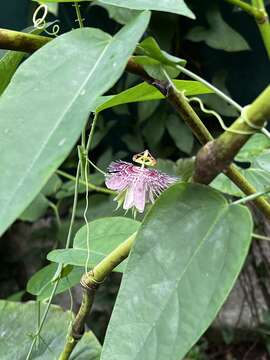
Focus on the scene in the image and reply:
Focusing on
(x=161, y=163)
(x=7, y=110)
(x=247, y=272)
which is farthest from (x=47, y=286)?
(x=247, y=272)

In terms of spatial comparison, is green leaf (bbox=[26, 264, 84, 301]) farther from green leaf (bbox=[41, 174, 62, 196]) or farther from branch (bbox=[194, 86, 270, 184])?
green leaf (bbox=[41, 174, 62, 196])

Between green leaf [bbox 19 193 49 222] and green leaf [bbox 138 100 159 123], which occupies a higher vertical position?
green leaf [bbox 138 100 159 123]

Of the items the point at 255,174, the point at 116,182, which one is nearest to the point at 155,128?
the point at 255,174

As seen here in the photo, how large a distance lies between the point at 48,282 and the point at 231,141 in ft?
1.04

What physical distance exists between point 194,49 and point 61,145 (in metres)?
1.29

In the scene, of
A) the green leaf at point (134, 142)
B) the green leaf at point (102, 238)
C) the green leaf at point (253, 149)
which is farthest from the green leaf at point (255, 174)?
the green leaf at point (134, 142)

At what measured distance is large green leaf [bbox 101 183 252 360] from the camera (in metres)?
0.29

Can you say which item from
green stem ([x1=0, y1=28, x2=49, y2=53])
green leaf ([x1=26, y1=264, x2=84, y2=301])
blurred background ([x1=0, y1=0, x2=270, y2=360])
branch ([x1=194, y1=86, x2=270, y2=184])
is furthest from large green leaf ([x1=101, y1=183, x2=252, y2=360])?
blurred background ([x1=0, y1=0, x2=270, y2=360])

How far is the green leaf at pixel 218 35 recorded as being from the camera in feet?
4.49

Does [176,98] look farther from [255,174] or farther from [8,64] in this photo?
[255,174]

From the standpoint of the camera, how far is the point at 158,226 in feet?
1.01

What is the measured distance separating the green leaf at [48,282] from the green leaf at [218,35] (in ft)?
2.99

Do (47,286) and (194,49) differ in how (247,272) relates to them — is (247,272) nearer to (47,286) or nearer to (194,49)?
(194,49)

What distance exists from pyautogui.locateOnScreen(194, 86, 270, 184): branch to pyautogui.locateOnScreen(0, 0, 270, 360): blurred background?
105cm
